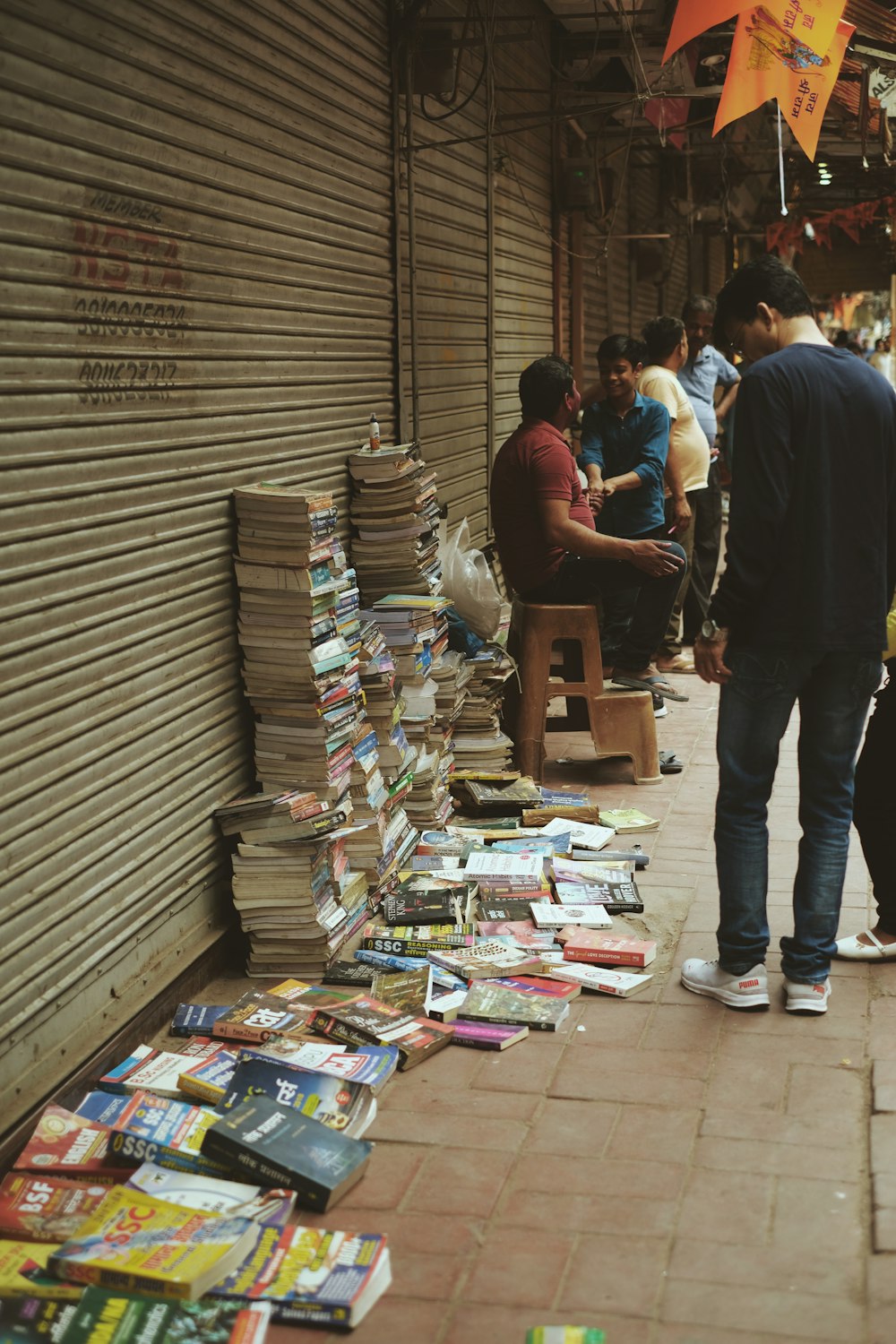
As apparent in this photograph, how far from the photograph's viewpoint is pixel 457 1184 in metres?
3.19

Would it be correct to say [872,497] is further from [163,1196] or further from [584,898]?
[163,1196]

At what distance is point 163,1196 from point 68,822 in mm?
955

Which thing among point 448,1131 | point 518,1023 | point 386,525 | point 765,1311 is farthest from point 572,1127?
point 386,525

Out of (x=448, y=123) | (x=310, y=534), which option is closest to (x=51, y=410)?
(x=310, y=534)

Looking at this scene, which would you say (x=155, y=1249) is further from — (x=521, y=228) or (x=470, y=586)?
(x=521, y=228)

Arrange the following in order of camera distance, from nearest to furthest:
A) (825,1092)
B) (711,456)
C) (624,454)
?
(825,1092) < (624,454) < (711,456)

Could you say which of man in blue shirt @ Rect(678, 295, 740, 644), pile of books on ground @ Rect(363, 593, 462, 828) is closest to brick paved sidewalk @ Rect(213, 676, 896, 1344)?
pile of books on ground @ Rect(363, 593, 462, 828)

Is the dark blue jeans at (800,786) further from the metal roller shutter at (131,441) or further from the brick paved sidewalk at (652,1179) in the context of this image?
the metal roller shutter at (131,441)

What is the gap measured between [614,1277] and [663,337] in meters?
6.69

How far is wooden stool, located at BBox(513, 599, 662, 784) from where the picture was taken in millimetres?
6465

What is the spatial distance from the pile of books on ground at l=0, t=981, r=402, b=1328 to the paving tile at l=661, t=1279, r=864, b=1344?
1.92ft

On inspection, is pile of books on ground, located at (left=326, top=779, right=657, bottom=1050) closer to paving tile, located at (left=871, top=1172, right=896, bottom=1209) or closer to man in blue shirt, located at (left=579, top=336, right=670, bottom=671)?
paving tile, located at (left=871, top=1172, right=896, bottom=1209)

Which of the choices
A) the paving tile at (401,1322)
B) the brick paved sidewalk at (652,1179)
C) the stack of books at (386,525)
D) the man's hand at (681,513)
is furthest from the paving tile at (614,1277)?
the man's hand at (681,513)

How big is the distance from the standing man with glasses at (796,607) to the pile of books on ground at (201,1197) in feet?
3.34
